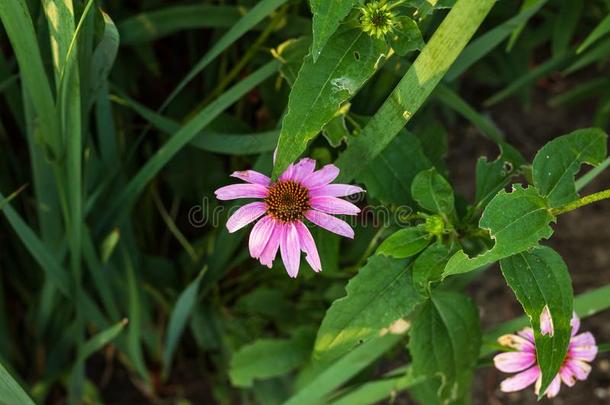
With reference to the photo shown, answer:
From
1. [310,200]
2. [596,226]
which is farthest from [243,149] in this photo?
[596,226]

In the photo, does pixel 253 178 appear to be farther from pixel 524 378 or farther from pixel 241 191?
pixel 524 378

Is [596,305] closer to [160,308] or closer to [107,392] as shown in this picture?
[160,308]

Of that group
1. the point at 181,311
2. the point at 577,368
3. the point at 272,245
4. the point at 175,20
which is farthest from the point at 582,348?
the point at 175,20

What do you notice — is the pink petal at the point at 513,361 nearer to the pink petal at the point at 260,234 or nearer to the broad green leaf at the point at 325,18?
the pink petal at the point at 260,234

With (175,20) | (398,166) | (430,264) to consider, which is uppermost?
(175,20)

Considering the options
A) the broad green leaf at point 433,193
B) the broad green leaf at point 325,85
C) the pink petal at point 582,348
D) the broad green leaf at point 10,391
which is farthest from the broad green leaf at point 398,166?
the broad green leaf at point 10,391

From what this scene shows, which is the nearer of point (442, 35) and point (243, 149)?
point (442, 35)

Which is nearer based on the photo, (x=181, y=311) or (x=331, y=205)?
(x=331, y=205)
